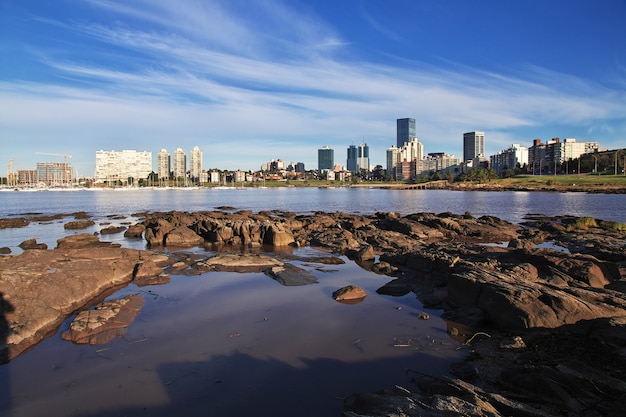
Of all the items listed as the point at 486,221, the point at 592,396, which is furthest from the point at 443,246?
the point at 592,396

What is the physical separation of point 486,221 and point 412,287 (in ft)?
82.5

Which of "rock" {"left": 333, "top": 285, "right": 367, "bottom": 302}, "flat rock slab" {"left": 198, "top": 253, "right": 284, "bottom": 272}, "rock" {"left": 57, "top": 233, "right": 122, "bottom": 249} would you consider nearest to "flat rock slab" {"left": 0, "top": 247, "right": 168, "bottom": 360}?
"flat rock slab" {"left": 198, "top": 253, "right": 284, "bottom": 272}

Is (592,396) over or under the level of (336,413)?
over

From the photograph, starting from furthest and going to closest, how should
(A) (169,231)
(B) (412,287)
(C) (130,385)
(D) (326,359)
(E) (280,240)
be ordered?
1. (A) (169,231)
2. (E) (280,240)
3. (B) (412,287)
4. (D) (326,359)
5. (C) (130,385)

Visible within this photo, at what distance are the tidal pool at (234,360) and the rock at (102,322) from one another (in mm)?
283

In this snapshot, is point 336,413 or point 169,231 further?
point 169,231

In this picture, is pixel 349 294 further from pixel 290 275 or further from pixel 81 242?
pixel 81 242

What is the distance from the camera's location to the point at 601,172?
576 ft

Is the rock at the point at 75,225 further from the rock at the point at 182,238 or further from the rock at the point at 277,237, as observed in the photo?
the rock at the point at 277,237

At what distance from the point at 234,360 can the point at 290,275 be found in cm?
815

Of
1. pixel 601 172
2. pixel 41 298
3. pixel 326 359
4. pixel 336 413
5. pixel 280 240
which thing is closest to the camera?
pixel 336 413

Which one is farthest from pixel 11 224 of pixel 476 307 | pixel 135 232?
pixel 476 307

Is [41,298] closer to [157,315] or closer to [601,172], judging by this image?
[157,315]

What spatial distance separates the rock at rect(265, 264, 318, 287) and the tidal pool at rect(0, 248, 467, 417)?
7.37 feet
